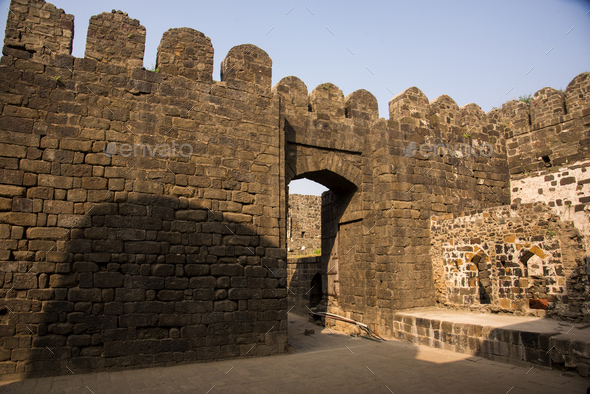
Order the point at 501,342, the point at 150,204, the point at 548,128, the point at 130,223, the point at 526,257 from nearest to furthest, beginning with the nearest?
the point at 501,342
the point at 130,223
the point at 150,204
the point at 526,257
the point at 548,128

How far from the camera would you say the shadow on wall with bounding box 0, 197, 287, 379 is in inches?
223

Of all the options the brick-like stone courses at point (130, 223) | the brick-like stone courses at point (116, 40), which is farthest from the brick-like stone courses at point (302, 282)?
the brick-like stone courses at point (116, 40)

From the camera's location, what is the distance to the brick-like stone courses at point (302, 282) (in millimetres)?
12913

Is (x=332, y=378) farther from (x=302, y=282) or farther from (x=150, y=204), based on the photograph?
(x=302, y=282)

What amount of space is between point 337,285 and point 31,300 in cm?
692

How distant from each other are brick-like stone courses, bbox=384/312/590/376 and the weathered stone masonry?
3.04 ft

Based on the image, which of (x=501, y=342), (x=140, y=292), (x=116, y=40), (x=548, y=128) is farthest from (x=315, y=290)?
(x=116, y=40)

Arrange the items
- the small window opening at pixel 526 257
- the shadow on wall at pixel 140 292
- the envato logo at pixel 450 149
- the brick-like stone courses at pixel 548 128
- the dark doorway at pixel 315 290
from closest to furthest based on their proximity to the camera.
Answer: the shadow on wall at pixel 140 292 < the small window opening at pixel 526 257 < the brick-like stone courses at pixel 548 128 < the envato logo at pixel 450 149 < the dark doorway at pixel 315 290

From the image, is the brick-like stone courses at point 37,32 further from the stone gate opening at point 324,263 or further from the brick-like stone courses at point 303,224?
the brick-like stone courses at point 303,224

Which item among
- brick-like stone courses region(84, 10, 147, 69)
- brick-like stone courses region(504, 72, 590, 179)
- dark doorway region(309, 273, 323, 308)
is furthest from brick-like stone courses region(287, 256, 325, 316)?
brick-like stone courses region(84, 10, 147, 69)

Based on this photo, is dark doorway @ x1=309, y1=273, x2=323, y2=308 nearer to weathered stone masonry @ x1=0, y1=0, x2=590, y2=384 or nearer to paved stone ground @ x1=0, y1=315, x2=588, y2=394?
weathered stone masonry @ x1=0, y1=0, x2=590, y2=384

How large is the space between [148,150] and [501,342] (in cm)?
646

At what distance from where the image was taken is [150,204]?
6.58m

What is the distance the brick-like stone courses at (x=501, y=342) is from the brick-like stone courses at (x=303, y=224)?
14.1m
